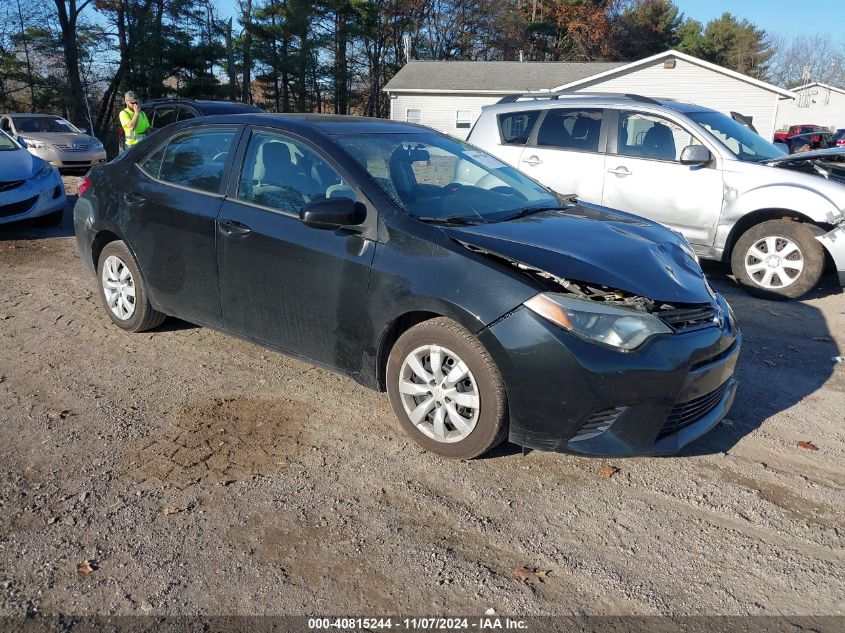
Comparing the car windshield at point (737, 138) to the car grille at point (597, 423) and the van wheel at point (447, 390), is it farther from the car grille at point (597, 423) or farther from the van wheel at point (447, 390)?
the van wheel at point (447, 390)

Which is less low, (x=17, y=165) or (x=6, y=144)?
(x=6, y=144)

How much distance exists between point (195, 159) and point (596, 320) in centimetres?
306

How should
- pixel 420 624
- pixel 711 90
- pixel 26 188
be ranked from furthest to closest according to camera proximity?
pixel 711 90
pixel 26 188
pixel 420 624

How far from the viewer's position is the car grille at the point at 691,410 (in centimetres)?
344

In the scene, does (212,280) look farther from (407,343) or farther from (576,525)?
(576,525)

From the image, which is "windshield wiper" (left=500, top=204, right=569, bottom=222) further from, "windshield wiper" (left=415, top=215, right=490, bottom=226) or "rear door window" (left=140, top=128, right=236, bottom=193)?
"rear door window" (left=140, top=128, right=236, bottom=193)

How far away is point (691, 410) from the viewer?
139 inches

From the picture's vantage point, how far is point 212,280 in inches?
181

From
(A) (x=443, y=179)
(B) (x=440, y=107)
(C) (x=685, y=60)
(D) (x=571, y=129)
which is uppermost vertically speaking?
(C) (x=685, y=60)

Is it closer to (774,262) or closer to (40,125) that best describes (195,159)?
(774,262)

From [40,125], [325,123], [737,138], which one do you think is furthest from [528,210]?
[40,125]

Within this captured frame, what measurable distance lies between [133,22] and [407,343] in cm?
3693

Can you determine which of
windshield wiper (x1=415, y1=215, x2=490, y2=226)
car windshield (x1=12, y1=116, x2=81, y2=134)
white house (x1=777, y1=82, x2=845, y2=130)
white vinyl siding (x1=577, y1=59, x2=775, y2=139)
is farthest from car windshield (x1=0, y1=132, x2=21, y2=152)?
white house (x1=777, y1=82, x2=845, y2=130)

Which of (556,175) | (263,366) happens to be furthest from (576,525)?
(556,175)
